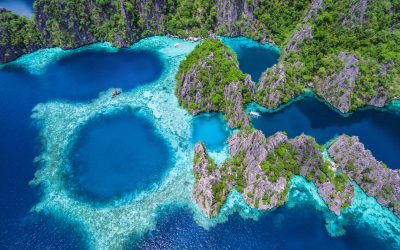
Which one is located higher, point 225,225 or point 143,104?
point 143,104

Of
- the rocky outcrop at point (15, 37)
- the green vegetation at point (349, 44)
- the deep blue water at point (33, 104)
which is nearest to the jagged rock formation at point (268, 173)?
the deep blue water at point (33, 104)

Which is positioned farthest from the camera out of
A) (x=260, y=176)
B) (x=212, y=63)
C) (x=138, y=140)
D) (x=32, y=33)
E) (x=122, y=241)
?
(x=32, y=33)

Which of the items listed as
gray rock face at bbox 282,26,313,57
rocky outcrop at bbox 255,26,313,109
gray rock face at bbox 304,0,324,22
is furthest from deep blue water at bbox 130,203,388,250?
gray rock face at bbox 304,0,324,22

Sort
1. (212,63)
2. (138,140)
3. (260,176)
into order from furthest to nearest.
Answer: (212,63) < (138,140) < (260,176)

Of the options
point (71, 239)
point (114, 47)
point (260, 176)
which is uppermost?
point (114, 47)

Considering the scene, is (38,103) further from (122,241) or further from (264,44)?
(264,44)

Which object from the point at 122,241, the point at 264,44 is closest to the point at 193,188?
the point at 122,241

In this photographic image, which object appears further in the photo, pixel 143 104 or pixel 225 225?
pixel 143 104
